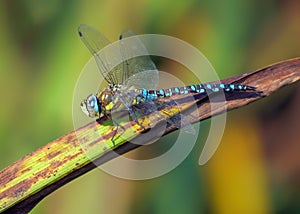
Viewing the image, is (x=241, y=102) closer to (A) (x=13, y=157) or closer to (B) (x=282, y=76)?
(B) (x=282, y=76)

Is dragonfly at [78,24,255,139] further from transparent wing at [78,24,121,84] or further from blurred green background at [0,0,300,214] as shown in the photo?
blurred green background at [0,0,300,214]

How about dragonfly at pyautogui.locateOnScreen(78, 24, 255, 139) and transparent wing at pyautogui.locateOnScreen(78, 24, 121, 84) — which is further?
transparent wing at pyautogui.locateOnScreen(78, 24, 121, 84)

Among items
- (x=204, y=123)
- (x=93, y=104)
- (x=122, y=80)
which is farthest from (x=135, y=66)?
(x=204, y=123)

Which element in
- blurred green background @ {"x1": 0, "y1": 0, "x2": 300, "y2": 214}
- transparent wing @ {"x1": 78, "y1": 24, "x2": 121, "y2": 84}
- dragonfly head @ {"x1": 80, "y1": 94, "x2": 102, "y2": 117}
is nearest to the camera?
dragonfly head @ {"x1": 80, "y1": 94, "x2": 102, "y2": 117}

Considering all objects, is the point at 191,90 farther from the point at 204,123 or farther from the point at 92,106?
the point at 204,123

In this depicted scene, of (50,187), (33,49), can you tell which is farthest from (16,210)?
(33,49)

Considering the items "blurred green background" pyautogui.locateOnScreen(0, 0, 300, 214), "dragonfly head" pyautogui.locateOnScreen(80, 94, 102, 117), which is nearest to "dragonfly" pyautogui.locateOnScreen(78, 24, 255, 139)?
"dragonfly head" pyautogui.locateOnScreen(80, 94, 102, 117)

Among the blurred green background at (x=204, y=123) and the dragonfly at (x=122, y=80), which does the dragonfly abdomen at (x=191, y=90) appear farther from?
the blurred green background at (x=204, y=123)
